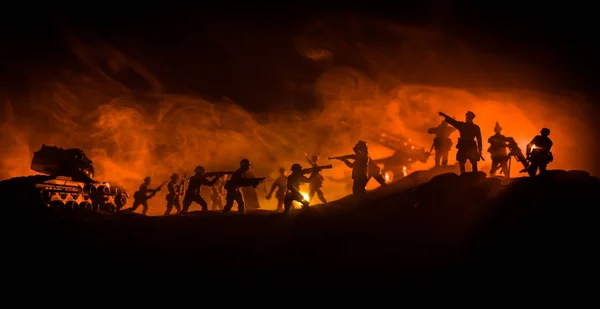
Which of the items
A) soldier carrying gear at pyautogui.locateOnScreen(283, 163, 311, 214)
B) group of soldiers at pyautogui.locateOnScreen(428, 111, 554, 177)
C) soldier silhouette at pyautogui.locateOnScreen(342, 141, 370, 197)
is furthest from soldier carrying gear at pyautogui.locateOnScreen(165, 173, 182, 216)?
group of soldiers at pyautogui.locateOnScreen(428, 111, 554, 177)

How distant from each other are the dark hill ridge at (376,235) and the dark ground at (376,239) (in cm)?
3

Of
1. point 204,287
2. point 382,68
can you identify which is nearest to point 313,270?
point 204,287

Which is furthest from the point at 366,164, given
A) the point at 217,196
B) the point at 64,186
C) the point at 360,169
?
the point at 64,186

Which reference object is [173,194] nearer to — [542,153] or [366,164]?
[366,164]

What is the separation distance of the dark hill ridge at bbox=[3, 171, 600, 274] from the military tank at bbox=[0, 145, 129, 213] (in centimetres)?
290

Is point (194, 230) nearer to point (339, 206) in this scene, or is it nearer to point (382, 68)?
point (339, 206)

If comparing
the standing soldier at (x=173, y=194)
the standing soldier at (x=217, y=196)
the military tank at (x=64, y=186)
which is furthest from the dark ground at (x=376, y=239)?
the standing soldier at (x=217, y=196)

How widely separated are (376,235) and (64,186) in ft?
43.9

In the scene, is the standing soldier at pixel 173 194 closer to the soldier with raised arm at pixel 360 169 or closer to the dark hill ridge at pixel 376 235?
the dark hill ridge at pixel 376 235

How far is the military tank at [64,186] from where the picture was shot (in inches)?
643

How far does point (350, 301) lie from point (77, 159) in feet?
52.2

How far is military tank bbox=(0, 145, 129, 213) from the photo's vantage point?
16328 mm

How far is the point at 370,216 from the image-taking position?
12.9m

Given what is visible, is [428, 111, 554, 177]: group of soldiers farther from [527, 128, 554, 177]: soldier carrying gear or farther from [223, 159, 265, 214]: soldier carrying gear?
[223, 159, 265, 214]: soldier carrying gear
